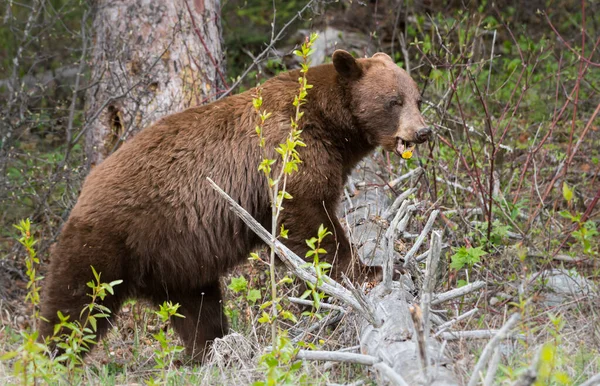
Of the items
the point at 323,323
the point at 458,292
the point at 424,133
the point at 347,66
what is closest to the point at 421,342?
the point at 458,292

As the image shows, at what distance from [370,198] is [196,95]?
1.69 meters

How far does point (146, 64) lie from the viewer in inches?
261

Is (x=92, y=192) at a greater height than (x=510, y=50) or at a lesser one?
greater

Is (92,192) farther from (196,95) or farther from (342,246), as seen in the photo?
(196,95)

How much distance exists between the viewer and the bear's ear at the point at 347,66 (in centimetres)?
495

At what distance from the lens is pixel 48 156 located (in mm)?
7797

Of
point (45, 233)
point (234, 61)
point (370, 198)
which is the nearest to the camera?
point (370, 198)

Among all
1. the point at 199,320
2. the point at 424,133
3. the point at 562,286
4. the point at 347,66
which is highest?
the point at 347,66

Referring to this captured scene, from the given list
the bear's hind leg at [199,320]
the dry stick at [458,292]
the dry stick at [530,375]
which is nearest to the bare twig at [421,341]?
the dry stick at [530,375]

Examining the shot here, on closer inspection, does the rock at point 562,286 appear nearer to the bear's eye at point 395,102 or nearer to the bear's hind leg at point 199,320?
the bear's eye at point 395,102

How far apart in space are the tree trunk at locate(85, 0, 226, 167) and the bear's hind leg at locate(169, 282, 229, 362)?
1.83m

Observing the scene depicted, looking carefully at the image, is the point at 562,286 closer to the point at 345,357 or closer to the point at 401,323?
the point at 401,323

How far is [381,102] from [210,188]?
121 cm

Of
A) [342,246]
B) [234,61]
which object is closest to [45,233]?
[342,246]
